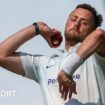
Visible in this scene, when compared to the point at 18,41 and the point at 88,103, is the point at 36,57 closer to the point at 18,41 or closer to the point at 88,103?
the point at 18,41

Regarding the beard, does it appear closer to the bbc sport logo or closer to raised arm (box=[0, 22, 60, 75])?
raised arm (box=[0, 22, 60, 75])

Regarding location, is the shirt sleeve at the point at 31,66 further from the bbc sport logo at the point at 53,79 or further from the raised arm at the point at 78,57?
the raised arm at the point at 78,57

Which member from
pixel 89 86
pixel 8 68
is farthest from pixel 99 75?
pixel 8 68

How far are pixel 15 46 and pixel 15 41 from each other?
2cm

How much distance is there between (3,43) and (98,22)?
48cm

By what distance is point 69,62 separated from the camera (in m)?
2.36

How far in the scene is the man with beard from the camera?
99.7 inches

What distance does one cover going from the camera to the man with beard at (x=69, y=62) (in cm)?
253

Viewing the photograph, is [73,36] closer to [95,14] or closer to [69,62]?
[95,14]

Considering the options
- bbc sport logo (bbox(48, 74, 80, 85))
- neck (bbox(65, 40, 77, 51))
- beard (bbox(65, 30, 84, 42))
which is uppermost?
beard (bbox(65, 30, 84, 42))

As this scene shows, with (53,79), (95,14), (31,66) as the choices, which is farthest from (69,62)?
(95,14)

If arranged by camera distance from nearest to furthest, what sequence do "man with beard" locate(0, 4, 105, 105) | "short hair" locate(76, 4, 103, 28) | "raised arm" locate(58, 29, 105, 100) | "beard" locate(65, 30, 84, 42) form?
"raised arm" locate(58, 29, 105, 100) → "man with beard" locate(0, 4, 105, 105) → "beard" locate(65, 30, 84, 42) → "short hair" locate(76, 4, 103, 28)

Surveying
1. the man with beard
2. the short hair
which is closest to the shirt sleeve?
the man with beard

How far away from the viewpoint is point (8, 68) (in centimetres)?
277
